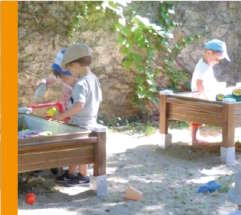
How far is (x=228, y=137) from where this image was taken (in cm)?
550

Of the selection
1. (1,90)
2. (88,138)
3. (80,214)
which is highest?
(1,90)

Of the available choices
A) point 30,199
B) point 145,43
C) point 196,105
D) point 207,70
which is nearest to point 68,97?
point 30,199

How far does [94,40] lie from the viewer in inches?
291

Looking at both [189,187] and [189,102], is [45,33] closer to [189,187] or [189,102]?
[189,102]

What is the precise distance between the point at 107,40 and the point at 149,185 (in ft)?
10.3

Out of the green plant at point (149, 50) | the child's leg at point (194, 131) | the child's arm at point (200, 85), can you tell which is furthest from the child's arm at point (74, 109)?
the green plant at point (149, 50)

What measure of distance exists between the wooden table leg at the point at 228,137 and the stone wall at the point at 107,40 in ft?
7.72

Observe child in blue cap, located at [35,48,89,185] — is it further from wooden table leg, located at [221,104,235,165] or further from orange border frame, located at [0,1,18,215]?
orange border frame, located at [0,1,18,215]

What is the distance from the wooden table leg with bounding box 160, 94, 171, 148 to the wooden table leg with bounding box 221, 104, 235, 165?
0.82 m

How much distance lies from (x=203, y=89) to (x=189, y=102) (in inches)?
11.5

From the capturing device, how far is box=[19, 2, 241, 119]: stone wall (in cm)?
699

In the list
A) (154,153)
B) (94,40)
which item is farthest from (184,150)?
(94,40)

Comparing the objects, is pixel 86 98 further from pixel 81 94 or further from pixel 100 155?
pixel 100 155

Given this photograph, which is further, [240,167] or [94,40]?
[94,40]
